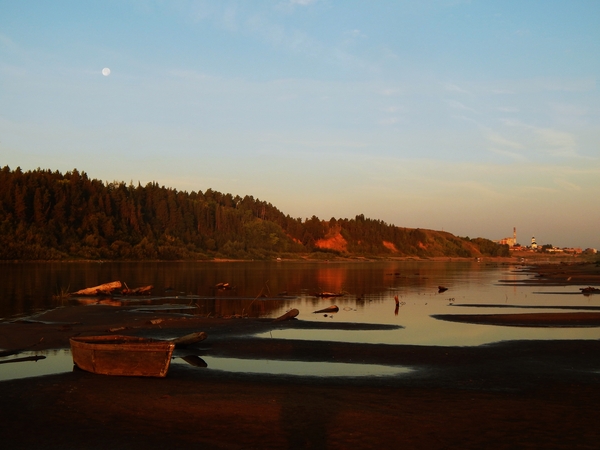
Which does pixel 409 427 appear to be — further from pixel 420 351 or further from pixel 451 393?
pixel 420 351

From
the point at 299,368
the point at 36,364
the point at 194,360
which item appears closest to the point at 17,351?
the point at 36,364

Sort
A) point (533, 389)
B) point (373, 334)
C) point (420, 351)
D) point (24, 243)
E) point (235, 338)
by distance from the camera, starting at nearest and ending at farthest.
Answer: point (533, 389), point (420, 351), point (235, 338), point (373, 334), point (24, 243)

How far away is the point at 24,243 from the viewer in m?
169

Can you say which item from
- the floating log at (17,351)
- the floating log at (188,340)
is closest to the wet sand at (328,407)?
the floating log at (188,340)

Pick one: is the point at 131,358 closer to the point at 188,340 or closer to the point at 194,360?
the point at 194,360

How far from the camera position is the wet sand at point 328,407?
13.6m

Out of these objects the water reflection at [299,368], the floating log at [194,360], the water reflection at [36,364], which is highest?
the water reflection at [36,364]

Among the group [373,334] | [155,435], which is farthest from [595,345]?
[155,435]

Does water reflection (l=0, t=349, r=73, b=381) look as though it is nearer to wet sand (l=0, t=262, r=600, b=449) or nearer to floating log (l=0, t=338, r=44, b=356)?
floating log (l=0, t=338, r=44, b=356)

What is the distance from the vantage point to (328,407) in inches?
642

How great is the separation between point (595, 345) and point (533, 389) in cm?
1147

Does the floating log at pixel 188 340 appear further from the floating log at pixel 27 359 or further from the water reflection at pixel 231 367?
the floating log at pixel 27 359

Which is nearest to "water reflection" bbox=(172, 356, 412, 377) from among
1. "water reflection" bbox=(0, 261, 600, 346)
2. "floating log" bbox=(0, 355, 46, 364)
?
"floating log" bbox=(0, 355, 46, 364)

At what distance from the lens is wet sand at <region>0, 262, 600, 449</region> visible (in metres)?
13.6
